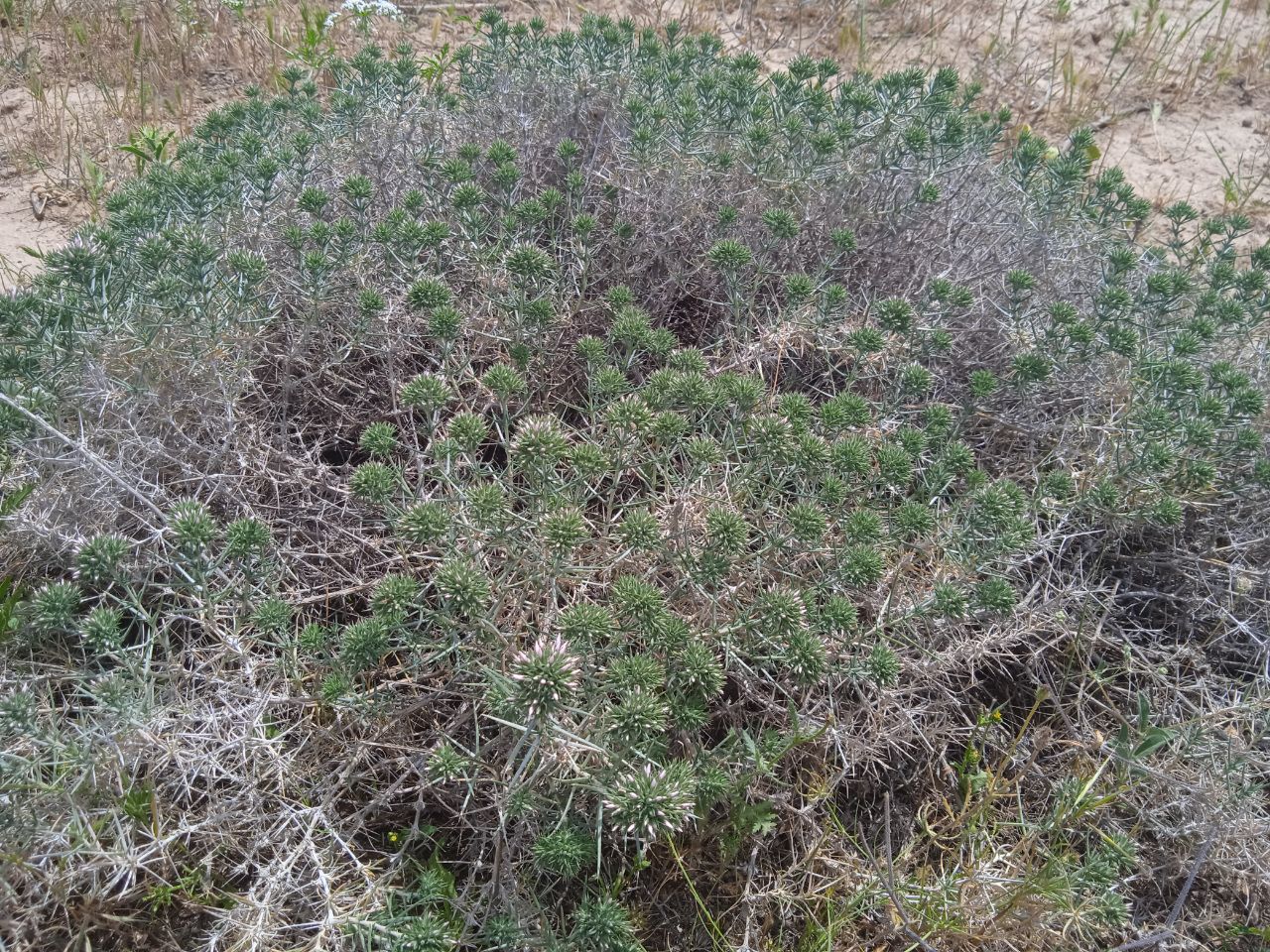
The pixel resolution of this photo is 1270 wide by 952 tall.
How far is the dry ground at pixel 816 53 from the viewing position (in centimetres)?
512

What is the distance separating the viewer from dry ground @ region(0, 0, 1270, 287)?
512 centimetres

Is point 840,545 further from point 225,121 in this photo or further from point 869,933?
point 225,121

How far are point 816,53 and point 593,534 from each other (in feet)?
17.1

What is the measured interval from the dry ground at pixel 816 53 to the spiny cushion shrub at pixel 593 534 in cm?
213

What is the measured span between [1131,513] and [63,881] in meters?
3.17

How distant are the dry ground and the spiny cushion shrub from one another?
2.13 metres

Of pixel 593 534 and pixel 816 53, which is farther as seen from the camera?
pixel 816 53

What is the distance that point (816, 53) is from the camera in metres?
6.61

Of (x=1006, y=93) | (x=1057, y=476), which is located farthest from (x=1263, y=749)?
(x=1006, y=93)

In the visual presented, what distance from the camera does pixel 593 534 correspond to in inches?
A: 112

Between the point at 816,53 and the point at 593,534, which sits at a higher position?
the point at 816,53

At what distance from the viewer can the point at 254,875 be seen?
7.77ft

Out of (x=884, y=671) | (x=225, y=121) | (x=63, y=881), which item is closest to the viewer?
(x=63, y=881)

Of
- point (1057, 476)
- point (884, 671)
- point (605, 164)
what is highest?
point (605, 164)
